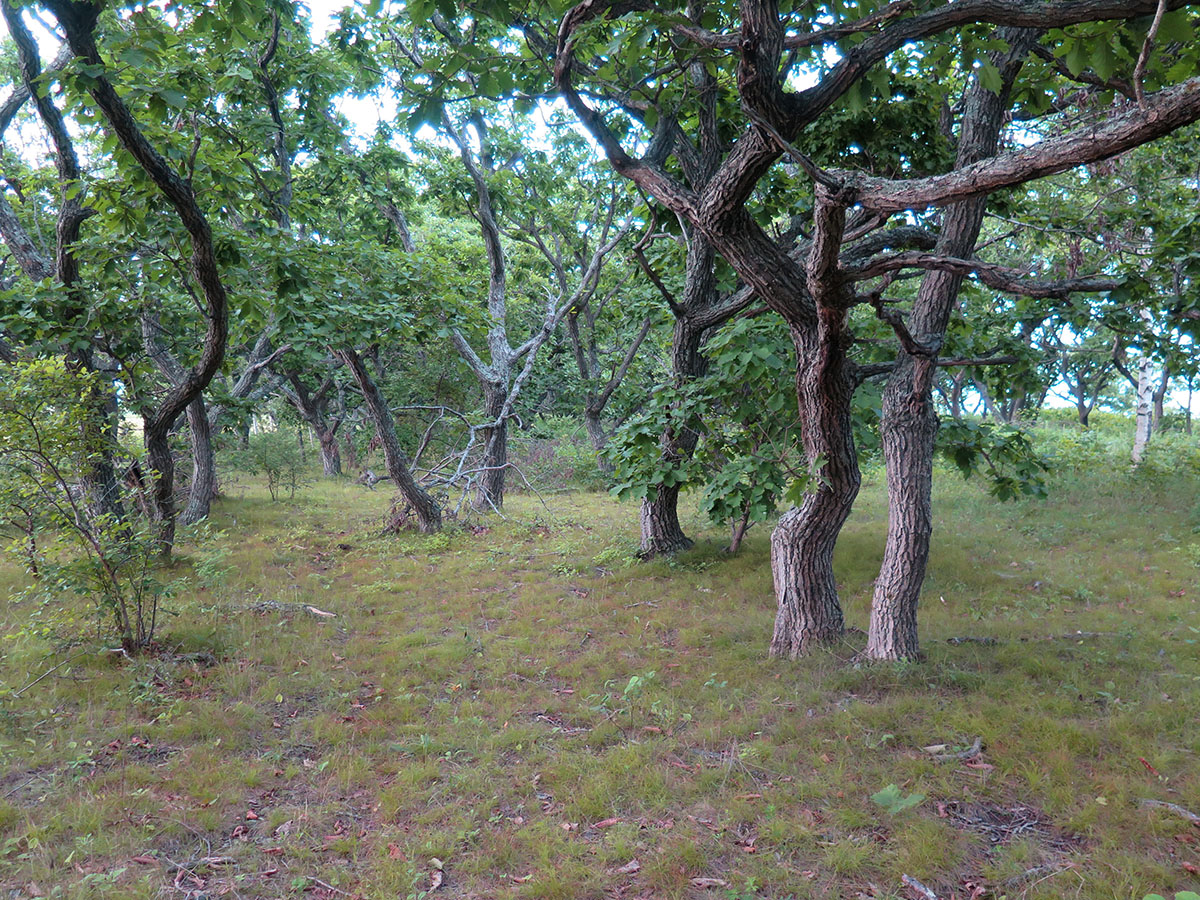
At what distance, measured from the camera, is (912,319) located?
18.0 ft

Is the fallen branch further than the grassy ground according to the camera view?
Yes

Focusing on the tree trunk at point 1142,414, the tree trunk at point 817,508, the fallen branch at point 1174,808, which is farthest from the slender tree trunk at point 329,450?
the fallen branch at point 1174,808

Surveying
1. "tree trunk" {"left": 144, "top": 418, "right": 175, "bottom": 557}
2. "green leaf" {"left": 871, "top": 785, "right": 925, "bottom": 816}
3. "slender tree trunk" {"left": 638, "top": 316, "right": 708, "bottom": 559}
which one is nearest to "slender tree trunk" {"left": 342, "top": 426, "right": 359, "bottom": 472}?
"tree trunk" {"left": 144, "top": 418, "right": 175, "bottom": 557}

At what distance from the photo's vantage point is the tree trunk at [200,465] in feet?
37.6

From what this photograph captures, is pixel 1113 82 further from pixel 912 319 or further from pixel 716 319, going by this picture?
pixel 716 319

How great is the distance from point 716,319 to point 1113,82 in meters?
4.63

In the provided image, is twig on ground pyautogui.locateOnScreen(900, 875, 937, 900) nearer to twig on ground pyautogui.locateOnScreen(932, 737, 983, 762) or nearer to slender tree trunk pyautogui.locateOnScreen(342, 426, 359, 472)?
twig on ground pyautogui.locateOnScreen(932, 737, 983, 762)

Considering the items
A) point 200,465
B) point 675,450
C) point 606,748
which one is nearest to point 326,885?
point 606,748

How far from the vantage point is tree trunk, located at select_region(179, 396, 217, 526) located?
11469mm

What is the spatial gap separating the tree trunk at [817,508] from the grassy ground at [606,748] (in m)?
0.34

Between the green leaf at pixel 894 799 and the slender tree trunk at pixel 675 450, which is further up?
the slender tree trunk at pixel 675 450

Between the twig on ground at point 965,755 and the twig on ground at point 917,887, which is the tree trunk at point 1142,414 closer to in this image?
the twig on ground at point 965,755

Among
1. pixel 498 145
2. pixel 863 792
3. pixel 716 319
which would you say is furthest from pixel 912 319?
pixel 498 145

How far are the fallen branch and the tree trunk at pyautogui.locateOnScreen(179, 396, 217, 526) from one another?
12404 millimetres
